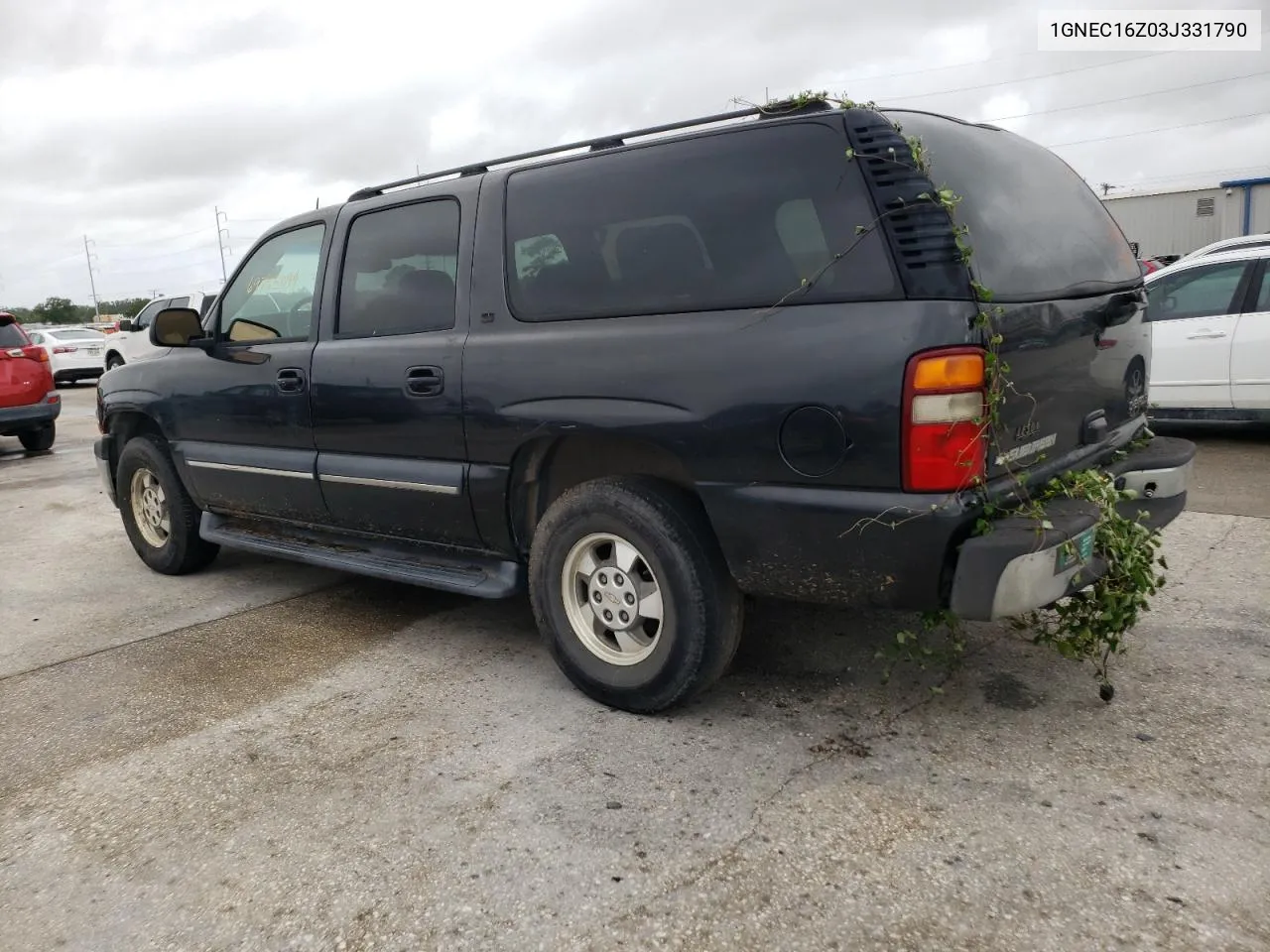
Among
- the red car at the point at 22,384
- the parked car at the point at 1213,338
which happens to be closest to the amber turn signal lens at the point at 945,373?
the parked car at the point at 1213,338

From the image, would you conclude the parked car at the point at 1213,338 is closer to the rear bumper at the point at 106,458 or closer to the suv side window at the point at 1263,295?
the suv side window at the point at 1263,295

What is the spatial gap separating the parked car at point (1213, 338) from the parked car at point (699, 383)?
13.9ft

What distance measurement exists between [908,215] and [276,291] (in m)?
3.11

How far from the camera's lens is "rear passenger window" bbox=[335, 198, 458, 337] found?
388 cm

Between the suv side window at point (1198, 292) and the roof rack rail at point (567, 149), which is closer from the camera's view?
the roof rack rail at point (567, 149)

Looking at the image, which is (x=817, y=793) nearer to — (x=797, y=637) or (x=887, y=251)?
(x=797, y=637)

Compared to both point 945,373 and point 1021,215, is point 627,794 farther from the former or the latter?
point 1021,215

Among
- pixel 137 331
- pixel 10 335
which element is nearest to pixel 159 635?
pixel 10 335

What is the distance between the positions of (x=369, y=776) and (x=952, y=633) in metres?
1.88

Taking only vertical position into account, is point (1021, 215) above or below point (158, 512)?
above

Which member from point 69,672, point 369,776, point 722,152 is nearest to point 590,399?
point 722,152

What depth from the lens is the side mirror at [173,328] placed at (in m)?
4.83

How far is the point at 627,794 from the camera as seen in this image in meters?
2.87

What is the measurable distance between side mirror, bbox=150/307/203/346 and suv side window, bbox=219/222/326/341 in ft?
0.50
